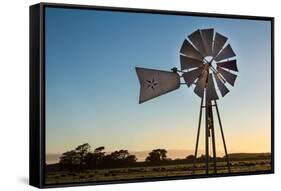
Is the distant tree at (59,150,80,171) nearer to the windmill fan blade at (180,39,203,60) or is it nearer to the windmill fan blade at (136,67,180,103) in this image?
the windmill fan blade at (136,67,180,103)

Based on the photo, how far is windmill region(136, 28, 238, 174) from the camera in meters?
5.70

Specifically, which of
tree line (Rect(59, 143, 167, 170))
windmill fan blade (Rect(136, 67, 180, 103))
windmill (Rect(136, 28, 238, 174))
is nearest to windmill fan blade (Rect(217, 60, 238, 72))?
windmill (Rect(136, 28, 238, 174))

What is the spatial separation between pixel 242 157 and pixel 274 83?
1.93 ft

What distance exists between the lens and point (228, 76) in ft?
19.4

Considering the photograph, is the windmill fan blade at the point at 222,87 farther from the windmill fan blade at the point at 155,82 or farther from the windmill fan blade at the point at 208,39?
the windmill fan blade at the point at 155,82

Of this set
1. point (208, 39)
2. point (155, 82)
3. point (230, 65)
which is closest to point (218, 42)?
point (208, 39)

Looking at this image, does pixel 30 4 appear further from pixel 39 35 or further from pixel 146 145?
pixel 146 145

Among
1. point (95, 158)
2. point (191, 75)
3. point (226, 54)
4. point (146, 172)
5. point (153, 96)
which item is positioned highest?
point (226, 54)

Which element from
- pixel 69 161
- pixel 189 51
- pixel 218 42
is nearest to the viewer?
pixel 69 161

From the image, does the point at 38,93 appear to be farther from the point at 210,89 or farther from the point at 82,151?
the point at 210,89

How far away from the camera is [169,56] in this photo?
5695 mm

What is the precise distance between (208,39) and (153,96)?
22.6 inches

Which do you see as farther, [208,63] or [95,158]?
[208,63]

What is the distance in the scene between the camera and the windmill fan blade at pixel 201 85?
5797 mm
